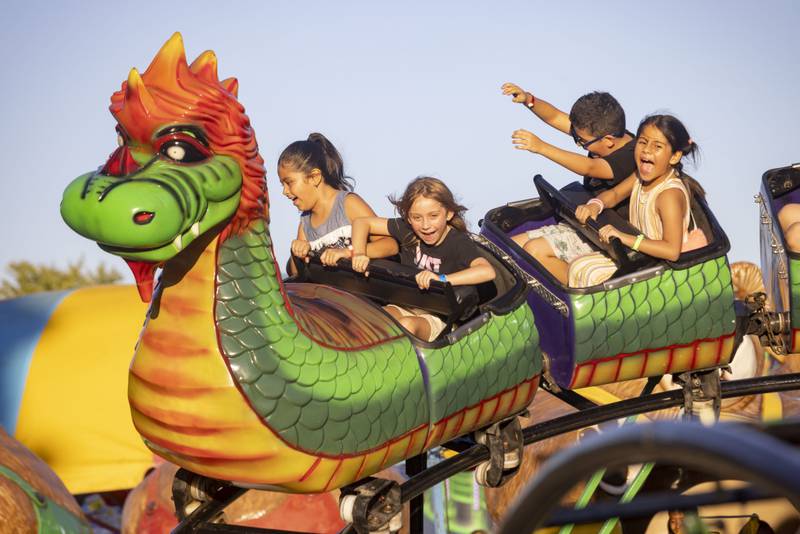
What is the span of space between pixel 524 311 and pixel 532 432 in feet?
1.47

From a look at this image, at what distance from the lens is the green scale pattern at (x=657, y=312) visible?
9.84 feet

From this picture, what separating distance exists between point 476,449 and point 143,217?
1.22m

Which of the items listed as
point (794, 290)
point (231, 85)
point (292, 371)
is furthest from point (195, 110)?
point (794, 290)

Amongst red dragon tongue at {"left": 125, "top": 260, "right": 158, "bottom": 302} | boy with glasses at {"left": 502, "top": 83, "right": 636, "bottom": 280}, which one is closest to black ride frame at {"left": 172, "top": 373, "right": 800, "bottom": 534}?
boy with glasses at {"left": 502, "top": 83, "right": 636, "bottom": 280}

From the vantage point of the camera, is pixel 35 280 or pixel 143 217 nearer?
pixel 143 217

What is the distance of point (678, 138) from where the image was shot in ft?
10.6

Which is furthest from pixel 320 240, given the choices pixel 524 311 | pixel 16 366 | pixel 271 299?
pixel 16 366

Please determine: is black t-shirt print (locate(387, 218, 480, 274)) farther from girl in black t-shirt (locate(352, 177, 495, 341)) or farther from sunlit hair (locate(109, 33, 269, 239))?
sunlit hair (locate(109, 33, 269, 239))

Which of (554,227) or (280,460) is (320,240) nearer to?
(554,227)

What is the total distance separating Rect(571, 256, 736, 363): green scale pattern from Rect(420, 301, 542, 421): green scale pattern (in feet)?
0.61

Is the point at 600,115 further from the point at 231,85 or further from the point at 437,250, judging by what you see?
the point at 231,85

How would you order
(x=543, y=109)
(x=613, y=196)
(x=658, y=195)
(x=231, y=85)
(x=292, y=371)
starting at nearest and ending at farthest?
(x=292, y=371), (x=231, y=85), (x=658, y=195), (x=613, y=196), (x=543, y=109)

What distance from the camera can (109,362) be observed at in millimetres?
7289

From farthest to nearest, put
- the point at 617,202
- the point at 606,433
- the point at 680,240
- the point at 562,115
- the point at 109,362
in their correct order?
1. the point at 109,362
2. the point at 562,115
3. the point at 617,202
4. the point at 680,240
5. the point at 606,433
